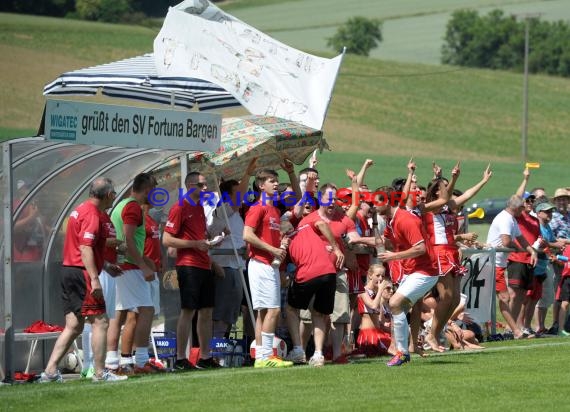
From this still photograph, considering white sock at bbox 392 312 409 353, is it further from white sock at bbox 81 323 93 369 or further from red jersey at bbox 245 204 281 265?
white sock at bbox 81 323 93 369

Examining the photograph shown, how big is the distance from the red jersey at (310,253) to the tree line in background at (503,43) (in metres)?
85.2

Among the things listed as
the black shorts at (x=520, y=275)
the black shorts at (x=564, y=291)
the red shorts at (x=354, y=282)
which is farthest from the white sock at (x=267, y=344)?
the black shorts at (x=564, y=291)

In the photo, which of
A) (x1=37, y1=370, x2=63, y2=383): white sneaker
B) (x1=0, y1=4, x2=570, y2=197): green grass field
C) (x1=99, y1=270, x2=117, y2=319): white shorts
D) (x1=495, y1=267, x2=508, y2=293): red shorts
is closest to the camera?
(x1=37, y1=370, x2=63, y2=383): white sneaker

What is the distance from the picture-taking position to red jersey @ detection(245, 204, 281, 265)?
12898 mm

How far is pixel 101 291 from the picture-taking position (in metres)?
11.2

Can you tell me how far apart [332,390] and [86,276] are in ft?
8.55

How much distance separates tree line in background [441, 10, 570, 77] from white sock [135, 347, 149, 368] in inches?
3402

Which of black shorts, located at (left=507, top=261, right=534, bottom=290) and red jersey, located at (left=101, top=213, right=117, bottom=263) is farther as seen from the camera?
black shorts, located at (left=507, top=261, right=534, bottom=290)

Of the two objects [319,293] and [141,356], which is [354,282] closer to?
[319,293]

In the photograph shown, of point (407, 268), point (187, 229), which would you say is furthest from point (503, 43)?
point (187, 229)

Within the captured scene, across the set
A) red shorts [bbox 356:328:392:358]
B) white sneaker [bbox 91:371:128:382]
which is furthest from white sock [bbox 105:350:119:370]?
red shorts [bbox 356:328:392:358]

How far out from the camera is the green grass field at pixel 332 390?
31.9 feet

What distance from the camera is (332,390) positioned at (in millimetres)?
10570

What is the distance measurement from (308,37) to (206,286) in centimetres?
8742
